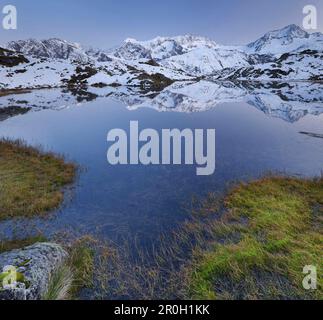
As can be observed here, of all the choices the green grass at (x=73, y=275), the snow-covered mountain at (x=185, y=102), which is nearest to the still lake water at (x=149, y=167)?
the green grass at (x=73, y=275)

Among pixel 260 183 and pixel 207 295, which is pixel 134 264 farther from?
pixel 260 183

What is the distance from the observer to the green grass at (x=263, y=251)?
29.6ft

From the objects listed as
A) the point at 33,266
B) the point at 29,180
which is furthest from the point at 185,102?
the point at 33,266

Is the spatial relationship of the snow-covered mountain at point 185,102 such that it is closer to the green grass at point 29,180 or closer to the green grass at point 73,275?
the green grass at point 29,180

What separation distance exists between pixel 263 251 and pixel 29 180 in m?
14.4

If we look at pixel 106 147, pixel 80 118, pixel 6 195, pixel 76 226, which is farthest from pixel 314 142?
pixel 80 118

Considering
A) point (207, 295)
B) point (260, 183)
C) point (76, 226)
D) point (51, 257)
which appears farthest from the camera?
point (260, 183)

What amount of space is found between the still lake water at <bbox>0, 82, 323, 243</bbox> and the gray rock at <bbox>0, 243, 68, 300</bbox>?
3.05 metres

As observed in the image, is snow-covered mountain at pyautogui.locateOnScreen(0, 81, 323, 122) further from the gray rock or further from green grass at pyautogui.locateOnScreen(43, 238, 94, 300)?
the gray rock

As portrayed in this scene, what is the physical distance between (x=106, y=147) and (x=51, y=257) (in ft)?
69.5

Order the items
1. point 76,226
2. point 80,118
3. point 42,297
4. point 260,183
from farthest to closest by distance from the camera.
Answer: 1. point 80,118
2. point 260,183
3. point 76,226
4. point 42,297

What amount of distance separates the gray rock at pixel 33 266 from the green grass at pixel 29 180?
4.84 meters

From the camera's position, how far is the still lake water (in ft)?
46.5

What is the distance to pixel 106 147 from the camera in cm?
3014
